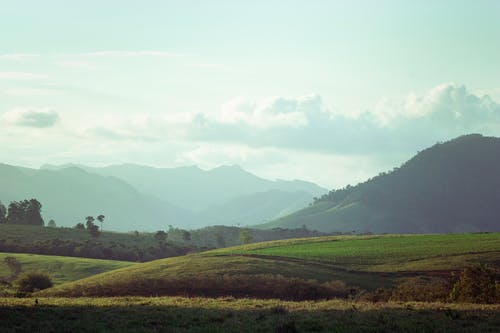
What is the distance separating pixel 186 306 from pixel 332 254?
8990 centimetres

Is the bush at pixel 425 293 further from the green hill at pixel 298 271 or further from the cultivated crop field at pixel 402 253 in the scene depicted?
the cultivated crop field at pixel 402 253

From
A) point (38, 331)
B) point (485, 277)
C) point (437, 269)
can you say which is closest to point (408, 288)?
point (485, 277)

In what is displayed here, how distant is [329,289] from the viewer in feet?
261

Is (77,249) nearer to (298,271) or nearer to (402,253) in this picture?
(298,271)

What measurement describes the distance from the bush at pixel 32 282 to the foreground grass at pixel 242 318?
211 feet

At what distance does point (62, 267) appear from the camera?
135125 mm

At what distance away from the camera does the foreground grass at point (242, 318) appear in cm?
2595

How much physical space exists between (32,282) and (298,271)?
48228 millimetres

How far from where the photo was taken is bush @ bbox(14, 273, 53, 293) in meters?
92.6

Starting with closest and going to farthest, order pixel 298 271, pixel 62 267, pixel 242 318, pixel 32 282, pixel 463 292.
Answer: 1. pixel 242 318
2. pixel 463 292
3. pixel 298 271
4. pixel 32 282
5. pixel 62 267

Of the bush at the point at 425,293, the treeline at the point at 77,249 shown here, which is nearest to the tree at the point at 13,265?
the treeline at the point at 77,249

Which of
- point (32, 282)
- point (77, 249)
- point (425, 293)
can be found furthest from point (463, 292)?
point (77, 249)

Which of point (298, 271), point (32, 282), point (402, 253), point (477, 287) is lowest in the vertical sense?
point (32, 282)

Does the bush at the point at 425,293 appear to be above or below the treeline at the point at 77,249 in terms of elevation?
above
